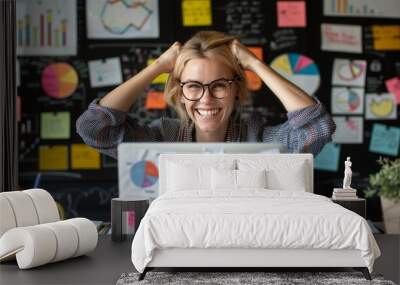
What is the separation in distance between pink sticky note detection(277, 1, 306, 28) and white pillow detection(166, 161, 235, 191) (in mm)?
2598

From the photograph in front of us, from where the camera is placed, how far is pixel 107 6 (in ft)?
22.3

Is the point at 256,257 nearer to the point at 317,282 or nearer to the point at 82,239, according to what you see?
the point at 317,282

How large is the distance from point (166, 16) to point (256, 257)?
382 centimetres

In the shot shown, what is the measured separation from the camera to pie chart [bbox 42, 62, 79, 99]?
22.1 feet

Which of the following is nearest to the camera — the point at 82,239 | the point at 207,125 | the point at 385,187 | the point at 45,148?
the point at 82,239

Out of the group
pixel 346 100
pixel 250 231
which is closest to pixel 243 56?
pixel 250 231

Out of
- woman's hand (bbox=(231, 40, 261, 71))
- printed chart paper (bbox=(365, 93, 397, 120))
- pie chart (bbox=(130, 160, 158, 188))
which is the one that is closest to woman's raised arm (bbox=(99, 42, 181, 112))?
woman's hand (bbox=(231, 40, 261, 71))

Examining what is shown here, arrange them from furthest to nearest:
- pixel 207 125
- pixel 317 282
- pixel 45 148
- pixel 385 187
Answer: pixel 45 148
pixel 385 187
pixel 207 125
pixel 317 282

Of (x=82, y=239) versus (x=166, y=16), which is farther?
(x=166, y=16)

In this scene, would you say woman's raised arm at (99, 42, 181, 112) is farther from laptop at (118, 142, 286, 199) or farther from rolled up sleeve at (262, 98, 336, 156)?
laptop at (118, 142, 286, 199)

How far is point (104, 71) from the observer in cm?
677

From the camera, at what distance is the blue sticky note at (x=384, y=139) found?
6773 mm

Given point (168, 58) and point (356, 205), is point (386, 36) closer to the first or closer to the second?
point (356, 205)

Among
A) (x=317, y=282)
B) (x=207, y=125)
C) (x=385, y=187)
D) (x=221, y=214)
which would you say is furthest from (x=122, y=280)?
(x=385, y=187)
